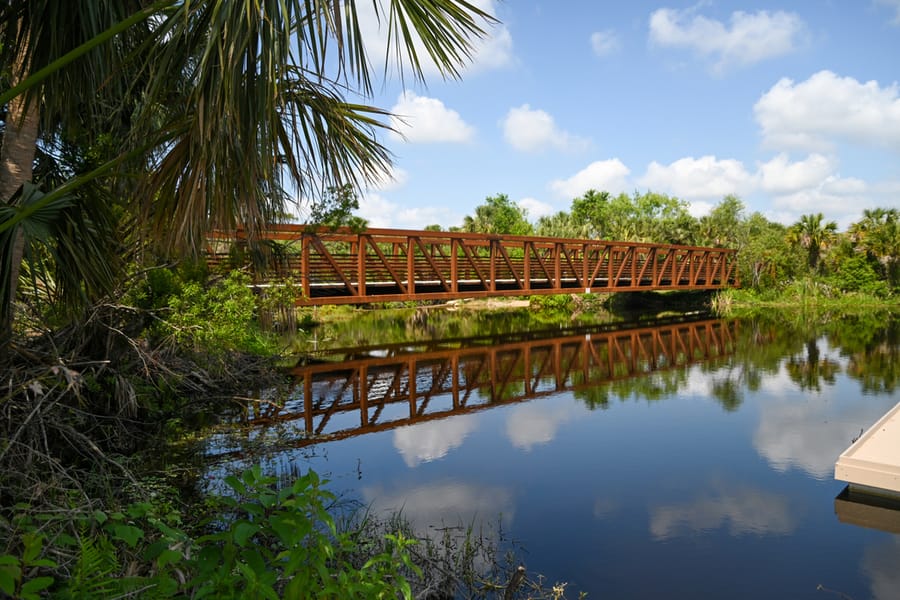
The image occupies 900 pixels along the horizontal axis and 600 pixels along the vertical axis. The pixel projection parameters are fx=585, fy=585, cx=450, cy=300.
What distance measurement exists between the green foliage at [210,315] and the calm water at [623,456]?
1.52 meters

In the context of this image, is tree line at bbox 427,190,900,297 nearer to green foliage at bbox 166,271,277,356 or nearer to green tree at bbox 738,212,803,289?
green tree at bbox 738,212,803,289

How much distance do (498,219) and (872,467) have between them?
4849cm

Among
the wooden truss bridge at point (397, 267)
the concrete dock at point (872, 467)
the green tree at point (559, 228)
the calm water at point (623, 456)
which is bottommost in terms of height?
the calm water at point (623, 456)

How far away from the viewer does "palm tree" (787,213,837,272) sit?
37.4m

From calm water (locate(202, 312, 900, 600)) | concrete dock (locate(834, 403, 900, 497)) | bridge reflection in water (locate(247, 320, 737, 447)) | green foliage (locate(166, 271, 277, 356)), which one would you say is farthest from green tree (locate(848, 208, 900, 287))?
green foliage (locate(166, 271, 277, 356))

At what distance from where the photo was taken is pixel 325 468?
7.34m

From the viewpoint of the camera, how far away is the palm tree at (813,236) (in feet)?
123

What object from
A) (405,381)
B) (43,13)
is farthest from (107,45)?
(405,381)

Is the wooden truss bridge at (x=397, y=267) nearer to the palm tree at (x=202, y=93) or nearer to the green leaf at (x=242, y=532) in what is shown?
the palm tree at (x=202, y=93)

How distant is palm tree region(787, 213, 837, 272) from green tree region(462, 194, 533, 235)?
Result: 63.3ft

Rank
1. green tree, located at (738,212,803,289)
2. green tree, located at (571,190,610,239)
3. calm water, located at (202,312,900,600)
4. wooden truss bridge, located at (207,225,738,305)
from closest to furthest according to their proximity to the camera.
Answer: calm water, located at (202,312,900,600), wooden truss bridge, located at (207,225,738,305), green tree, located at (738,212,803,289), green tree, located at (571,190,610,239)

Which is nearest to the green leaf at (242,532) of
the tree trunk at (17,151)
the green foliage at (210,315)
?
the tree trunk at (17,151)

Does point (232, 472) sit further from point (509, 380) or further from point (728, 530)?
point (509, 380)

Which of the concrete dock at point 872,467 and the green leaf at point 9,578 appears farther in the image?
the concrete dock at point 872,467
